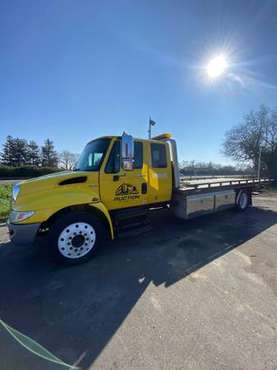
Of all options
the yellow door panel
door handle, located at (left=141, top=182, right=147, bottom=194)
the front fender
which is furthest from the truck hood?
the yellow door panel

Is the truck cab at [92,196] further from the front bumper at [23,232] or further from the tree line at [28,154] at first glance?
the tree line at [28,154]

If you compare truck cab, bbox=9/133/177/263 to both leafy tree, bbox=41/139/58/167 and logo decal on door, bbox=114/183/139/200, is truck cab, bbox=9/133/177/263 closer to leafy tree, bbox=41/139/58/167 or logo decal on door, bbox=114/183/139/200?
logo decal on door, bbox=114/183/139/200

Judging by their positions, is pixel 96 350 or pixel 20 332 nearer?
pixel 96 350

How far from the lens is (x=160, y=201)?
5.35 meters

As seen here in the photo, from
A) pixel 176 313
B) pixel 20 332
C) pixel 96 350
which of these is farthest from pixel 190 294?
pixel 20 332

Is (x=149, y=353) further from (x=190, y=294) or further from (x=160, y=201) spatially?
(x=160, y=201)

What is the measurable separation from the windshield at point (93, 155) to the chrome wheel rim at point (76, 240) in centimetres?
125

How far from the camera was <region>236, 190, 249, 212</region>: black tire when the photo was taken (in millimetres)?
8105

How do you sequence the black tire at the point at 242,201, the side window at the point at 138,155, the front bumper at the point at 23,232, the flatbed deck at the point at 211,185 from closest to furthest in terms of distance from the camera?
the front bumper at the point at 23,232
the side window at the point at 138,155
the flatbed deck at the point at 211,185
the black tire at the point at 242,201

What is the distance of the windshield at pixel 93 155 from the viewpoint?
4.21 meters

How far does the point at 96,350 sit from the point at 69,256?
6.56 ft

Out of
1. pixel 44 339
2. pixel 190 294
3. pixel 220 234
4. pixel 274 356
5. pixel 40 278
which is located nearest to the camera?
pixel 274 356

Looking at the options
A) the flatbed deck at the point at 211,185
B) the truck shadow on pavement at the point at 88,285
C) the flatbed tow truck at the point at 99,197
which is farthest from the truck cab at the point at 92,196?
the flatbed deck at the point at 211,185

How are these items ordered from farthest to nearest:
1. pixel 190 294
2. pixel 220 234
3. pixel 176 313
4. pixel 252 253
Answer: pixel 220 234, pixel 252 253, pixel 190 294, pixel 176 313
